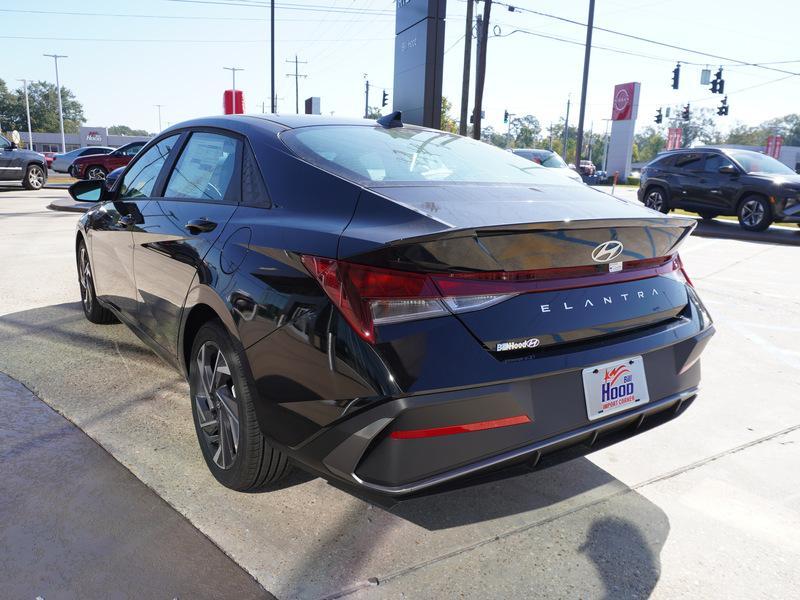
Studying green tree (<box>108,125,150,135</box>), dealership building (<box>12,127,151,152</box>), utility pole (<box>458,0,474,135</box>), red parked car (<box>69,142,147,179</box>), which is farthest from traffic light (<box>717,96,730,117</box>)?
green tree (<box>108,125,150,135</box>)

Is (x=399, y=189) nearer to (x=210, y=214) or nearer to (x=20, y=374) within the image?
(x=210, y=214)

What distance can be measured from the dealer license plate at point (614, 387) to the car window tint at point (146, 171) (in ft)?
8.48

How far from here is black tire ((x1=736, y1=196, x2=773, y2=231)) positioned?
1259 cm

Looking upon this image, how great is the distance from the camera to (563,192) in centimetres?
262

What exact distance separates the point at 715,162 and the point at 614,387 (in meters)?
13.5

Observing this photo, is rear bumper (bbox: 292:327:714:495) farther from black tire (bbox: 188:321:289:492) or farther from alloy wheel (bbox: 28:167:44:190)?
alloy wheel (bbox: 28:167:44:190)

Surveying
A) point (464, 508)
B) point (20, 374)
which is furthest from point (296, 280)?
point (20, 374)

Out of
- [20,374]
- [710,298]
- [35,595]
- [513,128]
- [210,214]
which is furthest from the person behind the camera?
Result: [513,128]

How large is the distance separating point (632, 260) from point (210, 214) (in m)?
1.72

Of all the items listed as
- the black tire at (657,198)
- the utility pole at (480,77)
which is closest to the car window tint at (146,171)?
the black tire at (657,198)

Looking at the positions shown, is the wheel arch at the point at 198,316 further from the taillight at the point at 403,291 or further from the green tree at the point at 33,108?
the green tree at the point at 33,108

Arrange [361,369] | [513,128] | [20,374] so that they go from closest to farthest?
[361,369]
[20,374]
[513,128]

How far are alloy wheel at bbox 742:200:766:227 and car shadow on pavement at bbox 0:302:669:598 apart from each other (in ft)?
38.7

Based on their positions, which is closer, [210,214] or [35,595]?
[35,595]
